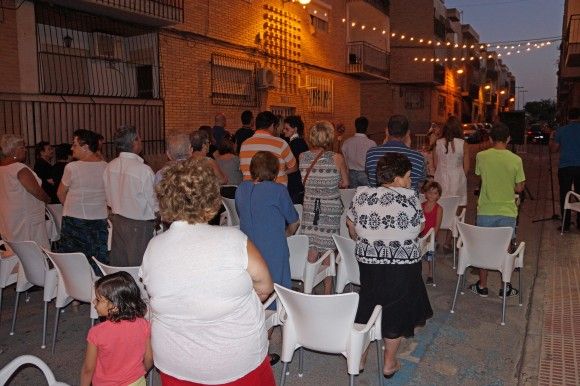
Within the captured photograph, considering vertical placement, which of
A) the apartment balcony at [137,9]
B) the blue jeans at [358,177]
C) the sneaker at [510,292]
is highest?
the apartment balcony at [137,9]

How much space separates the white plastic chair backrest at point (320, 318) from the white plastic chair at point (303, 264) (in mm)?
1242

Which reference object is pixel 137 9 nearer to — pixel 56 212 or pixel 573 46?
pixel 56 212

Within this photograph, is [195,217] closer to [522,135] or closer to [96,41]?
[96,41]

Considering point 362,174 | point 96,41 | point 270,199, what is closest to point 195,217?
point 270,199

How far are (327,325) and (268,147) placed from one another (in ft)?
9.00

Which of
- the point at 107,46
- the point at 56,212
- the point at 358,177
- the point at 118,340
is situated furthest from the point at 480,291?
the point at 107,46

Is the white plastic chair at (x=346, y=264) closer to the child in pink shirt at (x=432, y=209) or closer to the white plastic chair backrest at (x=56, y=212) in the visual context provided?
the child in pink shirt at (x=432, y=209)

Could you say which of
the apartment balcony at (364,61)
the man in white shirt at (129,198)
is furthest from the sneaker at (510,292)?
the apartment balcony at (364,61)

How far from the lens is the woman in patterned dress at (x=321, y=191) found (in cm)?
499

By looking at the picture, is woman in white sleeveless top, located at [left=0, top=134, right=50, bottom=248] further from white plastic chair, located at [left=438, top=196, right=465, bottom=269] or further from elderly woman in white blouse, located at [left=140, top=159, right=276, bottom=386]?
white plastic chair, located at [left=438, top=196, right=465, bottom=269]

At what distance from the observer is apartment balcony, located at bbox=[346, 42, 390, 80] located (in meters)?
21.0

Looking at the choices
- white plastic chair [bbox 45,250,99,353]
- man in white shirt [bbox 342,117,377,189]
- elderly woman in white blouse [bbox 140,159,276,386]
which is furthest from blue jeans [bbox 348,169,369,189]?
elderly woman in white blouse [bbox 140,159,276,386]

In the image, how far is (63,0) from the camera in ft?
30.6

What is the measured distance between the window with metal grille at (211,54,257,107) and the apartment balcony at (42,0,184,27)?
1.86 m
